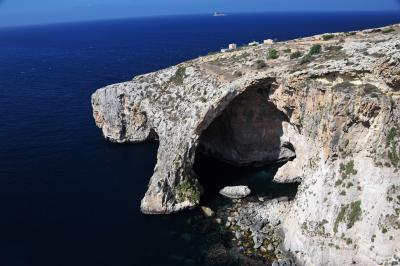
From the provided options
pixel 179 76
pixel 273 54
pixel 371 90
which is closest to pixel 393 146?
pixel 371 90

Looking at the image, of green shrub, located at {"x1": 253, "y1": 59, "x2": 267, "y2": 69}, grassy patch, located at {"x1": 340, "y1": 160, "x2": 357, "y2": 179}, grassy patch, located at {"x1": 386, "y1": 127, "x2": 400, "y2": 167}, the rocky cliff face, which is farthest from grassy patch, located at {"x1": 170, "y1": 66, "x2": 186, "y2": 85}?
grassy patch, located at {"x1": 386, "y1": 127, "x2": 400, "y2": 167}

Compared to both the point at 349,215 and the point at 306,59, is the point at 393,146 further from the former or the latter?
the point at 306,59

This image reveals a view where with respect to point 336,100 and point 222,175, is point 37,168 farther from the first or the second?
point 336,100

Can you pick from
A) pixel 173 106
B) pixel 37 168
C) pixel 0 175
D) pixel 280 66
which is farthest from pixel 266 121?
pixel 0 175

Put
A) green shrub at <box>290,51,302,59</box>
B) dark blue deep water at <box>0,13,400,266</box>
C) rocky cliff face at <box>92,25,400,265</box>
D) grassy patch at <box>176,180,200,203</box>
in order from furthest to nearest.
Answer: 1. green shrub at <box>290,51,302,59</box>
2. grassy patch at <box>176,180,200,203</box>
3. dark blue deep water at <box>0,13,400,266</box>
4. rocky cliff face at <box>92,25,400,265</box>

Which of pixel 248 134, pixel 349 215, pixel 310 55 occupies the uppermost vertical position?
pixel 310 55

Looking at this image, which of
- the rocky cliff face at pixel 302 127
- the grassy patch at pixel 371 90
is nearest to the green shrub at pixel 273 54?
the rocky cliff face at pixel 302 127

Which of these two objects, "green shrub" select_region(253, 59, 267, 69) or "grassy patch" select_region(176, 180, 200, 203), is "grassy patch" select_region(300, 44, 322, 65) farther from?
"grassy patch" select_region(176, 180, 200, 203)
